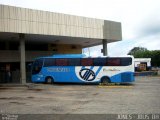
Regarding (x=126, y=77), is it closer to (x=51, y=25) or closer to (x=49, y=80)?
(x=49, y=80)

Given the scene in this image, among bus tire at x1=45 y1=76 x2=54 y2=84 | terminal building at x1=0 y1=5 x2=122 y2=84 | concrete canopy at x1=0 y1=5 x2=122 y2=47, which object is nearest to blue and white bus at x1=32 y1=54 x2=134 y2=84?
bus tire at x1=45 y1=76 x2=54 y2=84

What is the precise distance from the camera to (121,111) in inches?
480

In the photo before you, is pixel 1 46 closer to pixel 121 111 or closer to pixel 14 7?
pixel 14 7

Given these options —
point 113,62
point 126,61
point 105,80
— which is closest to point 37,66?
point 105,80

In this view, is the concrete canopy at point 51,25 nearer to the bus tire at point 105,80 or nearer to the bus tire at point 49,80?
the bus tire at point 49,80

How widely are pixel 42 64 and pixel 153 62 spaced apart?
64.7 m

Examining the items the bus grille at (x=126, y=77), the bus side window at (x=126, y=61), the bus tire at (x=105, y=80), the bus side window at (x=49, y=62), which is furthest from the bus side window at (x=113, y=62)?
the bus side window at (x=49, y=62)

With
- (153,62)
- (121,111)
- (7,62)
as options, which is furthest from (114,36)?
(153,62)

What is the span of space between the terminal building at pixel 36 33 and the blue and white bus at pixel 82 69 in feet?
Result: 6.22

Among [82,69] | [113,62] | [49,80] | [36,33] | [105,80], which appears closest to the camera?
[113,62]

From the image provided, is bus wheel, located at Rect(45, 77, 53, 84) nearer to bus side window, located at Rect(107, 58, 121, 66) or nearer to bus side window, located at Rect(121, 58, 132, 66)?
bus side window, located at Rect(107, 58, 121, 66)

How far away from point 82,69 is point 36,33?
550 cm

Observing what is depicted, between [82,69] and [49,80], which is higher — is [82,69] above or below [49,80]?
above

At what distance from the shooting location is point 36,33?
28062 mm
